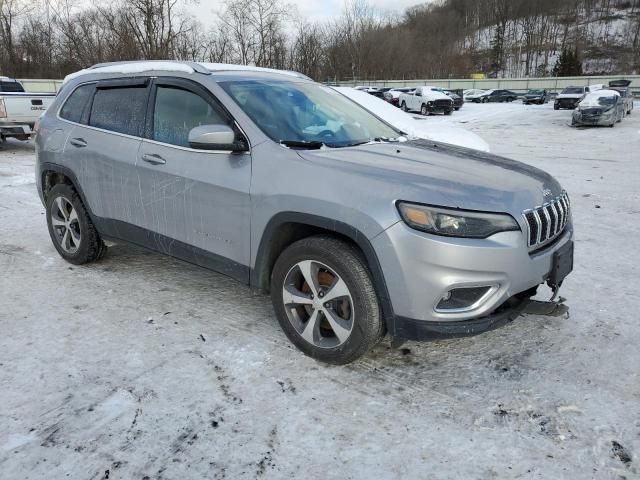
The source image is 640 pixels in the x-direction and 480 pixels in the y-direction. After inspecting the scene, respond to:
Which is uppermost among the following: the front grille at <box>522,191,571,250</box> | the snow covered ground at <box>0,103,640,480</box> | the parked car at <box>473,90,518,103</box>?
the parked car at <box>473,90,518,103</box>

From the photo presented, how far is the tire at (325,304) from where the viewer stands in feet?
9.11

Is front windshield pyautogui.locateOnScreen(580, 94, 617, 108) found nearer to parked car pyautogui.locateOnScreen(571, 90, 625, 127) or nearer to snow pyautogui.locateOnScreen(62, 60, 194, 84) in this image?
parked car pyautogui.locateOnScreen(571, 90, 625, 127)

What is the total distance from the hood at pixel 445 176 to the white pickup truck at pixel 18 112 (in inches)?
444

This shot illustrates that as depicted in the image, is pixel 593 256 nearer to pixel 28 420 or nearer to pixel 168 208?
pixel 168 208

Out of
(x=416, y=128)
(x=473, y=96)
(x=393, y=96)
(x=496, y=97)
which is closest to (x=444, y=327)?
(x=416, y=128)

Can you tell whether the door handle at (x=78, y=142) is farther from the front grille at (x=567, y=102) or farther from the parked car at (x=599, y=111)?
the front grille at (x=567, y=102)

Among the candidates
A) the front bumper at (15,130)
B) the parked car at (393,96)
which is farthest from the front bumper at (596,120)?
the front bumper at (15,130)

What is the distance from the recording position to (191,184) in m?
3.43

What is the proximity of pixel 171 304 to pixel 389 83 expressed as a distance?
2833 inches

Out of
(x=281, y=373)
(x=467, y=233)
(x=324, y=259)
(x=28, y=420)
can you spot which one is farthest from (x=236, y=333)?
(x=467, y=233)

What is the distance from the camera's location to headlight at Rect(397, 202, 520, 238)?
256 centimetres

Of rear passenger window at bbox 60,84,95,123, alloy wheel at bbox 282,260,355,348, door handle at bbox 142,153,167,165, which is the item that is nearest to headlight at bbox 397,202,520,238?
alloy wheel at bbox 282,260,355,348

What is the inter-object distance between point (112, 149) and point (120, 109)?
34cm

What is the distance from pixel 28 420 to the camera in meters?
2.55
